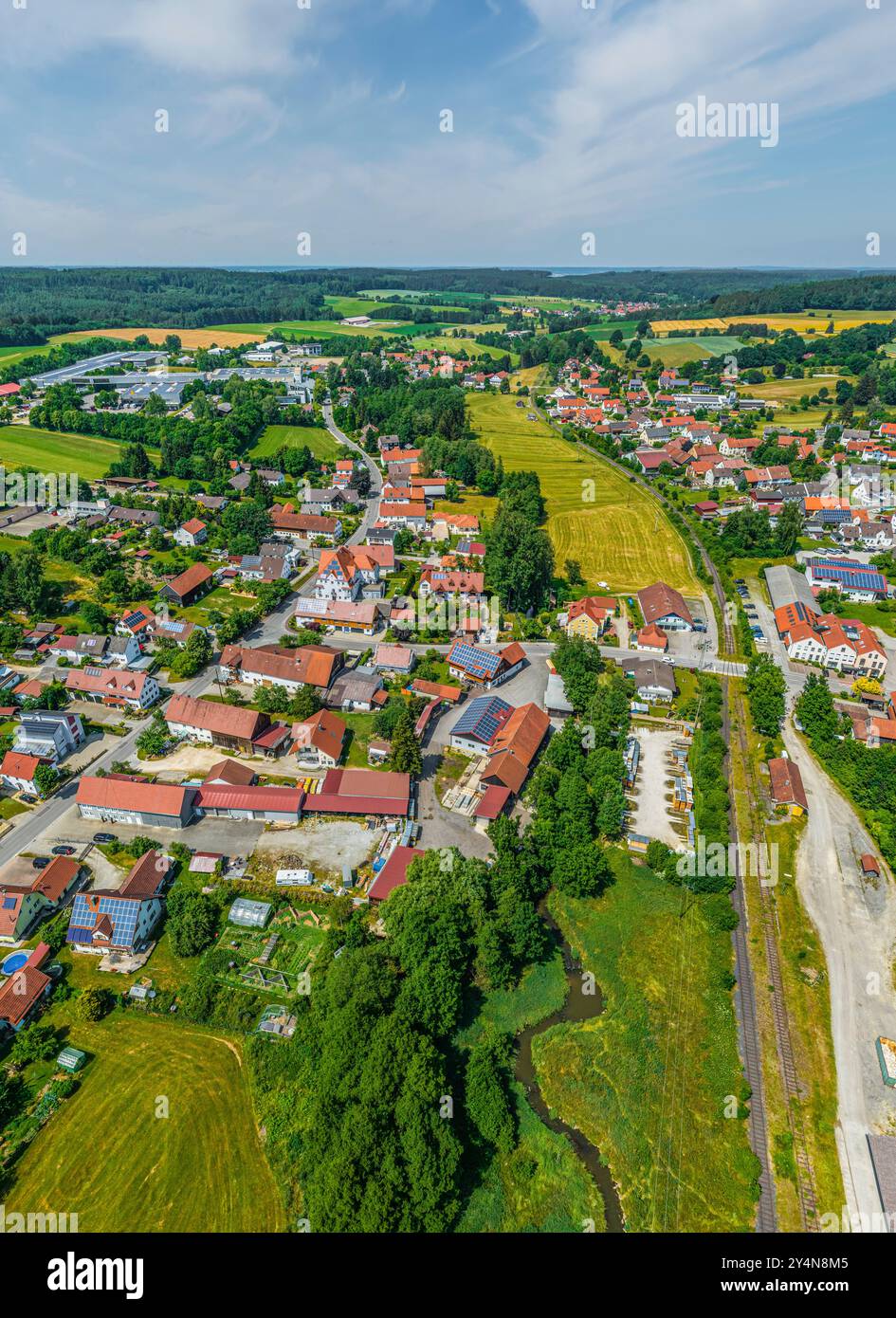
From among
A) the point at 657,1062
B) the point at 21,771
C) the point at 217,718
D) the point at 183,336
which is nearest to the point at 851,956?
the point at 657,1062

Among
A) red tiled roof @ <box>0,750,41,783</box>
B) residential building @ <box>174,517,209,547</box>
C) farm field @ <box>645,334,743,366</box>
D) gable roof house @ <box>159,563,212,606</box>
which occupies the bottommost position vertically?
red tiled roof @ <box>0,750,41,783</box>

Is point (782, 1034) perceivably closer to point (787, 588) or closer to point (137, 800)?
point (137, 800)

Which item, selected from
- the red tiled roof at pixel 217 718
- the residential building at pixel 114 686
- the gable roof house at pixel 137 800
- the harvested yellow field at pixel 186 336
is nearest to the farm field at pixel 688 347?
the harvested yellow field at pixel 186 336

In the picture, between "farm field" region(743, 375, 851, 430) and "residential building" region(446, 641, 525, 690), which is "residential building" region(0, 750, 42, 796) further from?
"farm field" region(743, 375, 851, 430)

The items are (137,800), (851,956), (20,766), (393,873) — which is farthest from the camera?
(20,766)

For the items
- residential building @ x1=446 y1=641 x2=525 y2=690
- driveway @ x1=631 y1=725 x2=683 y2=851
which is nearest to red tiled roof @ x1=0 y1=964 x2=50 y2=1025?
driveway @ x1=631 y1=725 x2=683 y2=851
